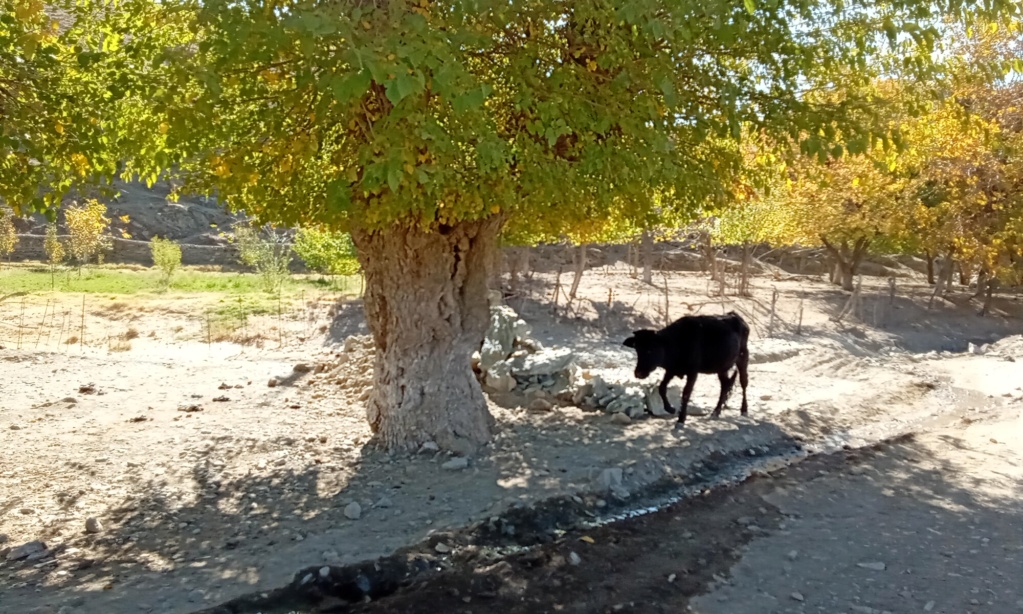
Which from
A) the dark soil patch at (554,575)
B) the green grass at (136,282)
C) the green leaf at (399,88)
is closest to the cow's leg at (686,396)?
the dark soil patch at (554,575)

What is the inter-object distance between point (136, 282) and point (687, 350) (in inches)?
Result: 981

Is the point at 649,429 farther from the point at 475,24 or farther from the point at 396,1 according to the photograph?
the point at 396,1

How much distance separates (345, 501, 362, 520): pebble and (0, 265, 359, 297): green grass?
19.9m

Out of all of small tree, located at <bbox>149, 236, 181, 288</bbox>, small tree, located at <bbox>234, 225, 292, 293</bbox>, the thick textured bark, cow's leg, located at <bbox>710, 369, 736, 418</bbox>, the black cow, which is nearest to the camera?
the black cow

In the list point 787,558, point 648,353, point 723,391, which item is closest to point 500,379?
point 648,353

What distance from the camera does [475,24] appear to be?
6.55 metres

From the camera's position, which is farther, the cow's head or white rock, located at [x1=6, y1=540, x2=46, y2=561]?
the cow's head

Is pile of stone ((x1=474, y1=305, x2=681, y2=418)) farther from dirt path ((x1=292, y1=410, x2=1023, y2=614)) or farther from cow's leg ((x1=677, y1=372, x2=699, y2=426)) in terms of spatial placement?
dirt path ((x1=292, y1=410, x2=1023, y2=614))

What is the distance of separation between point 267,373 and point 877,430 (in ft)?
29.7

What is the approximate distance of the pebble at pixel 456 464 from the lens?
26.1 feet

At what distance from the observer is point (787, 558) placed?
6340mm

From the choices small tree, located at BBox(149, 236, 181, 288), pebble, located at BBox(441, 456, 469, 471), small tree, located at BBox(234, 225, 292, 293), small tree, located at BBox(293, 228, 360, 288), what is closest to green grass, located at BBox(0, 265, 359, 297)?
small tree, located at BBox(149, 236, 181, 288)

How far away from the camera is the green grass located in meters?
26.6

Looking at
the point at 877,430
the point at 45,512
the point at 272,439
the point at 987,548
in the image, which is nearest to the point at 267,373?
the point at 272,439
